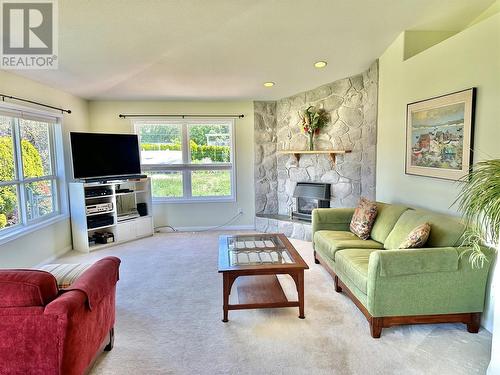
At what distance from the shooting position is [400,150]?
3631 mm

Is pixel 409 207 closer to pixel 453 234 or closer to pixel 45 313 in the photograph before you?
pixel 453 234

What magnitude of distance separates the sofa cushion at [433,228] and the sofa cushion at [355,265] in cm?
32

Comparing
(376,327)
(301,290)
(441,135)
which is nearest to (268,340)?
(301,290)

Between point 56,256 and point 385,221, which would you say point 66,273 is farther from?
point 385,221

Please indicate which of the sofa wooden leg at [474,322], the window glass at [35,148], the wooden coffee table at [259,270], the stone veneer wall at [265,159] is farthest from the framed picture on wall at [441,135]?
the window glass at [35,148]

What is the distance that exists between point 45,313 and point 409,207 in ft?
11.0

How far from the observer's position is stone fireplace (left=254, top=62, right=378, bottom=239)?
14.4ft

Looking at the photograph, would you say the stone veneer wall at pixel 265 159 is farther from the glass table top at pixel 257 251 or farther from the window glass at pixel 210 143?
the glass table top at pixel 257 251

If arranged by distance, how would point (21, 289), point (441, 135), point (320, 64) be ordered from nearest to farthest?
→ point (21, 289)
point (441, 135)
point (320, 64)

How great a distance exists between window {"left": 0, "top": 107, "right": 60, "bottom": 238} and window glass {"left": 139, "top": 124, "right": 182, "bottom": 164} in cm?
155

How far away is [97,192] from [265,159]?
292cm

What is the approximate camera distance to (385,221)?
331 centimetres

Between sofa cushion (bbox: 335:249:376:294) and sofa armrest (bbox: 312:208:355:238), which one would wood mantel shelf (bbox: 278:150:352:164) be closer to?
sofa armrest (bbox: 312:208:355:238)

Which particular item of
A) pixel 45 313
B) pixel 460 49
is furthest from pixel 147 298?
pixel 460 49
